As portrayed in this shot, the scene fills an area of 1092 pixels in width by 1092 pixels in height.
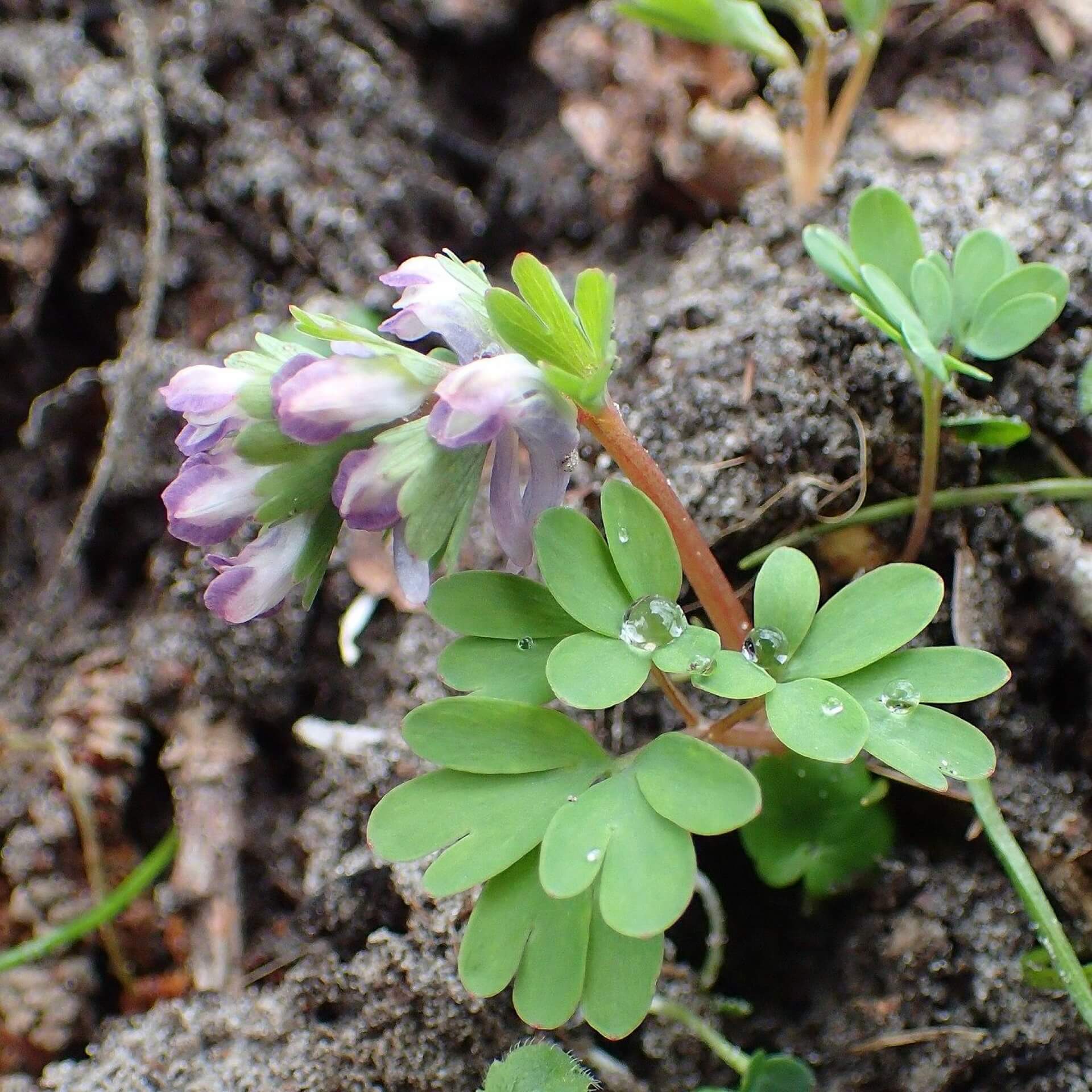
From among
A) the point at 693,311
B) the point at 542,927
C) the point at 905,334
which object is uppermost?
the point at 905,334

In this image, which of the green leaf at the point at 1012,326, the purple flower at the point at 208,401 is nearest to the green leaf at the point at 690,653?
the purple flower at the point at 208,401

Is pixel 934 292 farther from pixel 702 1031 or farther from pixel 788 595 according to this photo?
pixel 702 1031

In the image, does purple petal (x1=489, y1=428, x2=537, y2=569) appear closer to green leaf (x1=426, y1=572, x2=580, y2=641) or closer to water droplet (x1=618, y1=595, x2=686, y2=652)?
green leaf (x1=426, y1=572, x2=580, y2=641)

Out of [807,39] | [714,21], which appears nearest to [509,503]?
[714,21]

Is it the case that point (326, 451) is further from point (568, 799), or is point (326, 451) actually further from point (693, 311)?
point (693, 311)

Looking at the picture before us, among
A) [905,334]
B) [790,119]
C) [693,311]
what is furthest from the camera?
[790,119]

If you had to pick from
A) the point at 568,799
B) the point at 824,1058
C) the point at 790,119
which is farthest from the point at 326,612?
the point at 790,119

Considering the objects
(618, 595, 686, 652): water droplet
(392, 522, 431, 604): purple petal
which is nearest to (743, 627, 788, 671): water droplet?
(618, 595, 686, 652): water droplet
